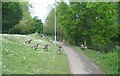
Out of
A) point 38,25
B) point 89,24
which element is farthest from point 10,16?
point 38,25

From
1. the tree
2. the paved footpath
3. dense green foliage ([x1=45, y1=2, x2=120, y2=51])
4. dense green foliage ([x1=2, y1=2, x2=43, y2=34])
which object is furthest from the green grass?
the tree

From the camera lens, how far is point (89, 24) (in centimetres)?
2934

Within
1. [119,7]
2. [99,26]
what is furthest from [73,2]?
[119,7]

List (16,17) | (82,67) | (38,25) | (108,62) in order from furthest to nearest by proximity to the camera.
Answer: (38,25), (16,17), (108,62), (82,67)

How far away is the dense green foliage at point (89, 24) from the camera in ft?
90.0

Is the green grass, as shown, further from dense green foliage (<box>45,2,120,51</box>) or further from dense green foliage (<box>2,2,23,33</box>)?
dense green foliage (<box>2,2,23,33</box>)

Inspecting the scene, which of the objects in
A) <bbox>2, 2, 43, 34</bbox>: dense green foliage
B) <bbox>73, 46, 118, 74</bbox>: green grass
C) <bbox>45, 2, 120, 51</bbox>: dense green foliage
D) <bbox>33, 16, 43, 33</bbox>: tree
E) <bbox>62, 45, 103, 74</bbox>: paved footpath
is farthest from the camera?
<bbox>33, 16, 43, 33</bbox>: tree

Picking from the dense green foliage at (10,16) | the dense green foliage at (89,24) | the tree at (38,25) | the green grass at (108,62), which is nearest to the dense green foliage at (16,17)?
the dense green foliage at (10,16)

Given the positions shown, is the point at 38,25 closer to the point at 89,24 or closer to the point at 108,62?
the point at 89,24

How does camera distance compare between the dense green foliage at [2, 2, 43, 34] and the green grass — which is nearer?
the green grass

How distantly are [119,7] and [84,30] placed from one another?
11811mm

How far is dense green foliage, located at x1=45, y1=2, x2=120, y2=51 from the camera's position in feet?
90.0

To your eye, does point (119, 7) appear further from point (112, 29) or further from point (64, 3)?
point (64, 3)

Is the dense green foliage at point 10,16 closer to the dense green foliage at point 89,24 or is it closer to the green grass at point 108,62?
the dense green foliage at point 89,24
